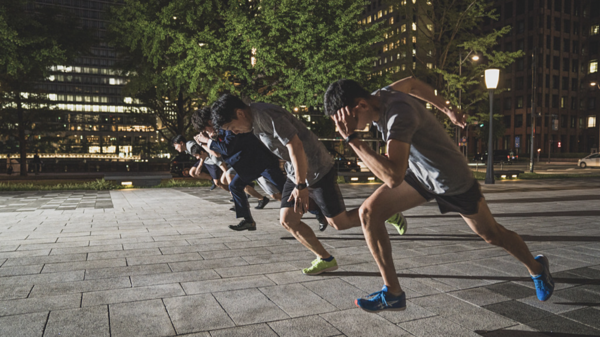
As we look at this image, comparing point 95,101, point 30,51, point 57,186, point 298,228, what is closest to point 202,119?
point 298,228

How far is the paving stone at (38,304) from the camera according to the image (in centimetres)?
320

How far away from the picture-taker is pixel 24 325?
290cm

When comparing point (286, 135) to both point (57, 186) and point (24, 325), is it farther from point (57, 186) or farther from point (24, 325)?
point (57, 186)

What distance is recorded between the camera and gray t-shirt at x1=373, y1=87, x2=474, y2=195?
2.73m

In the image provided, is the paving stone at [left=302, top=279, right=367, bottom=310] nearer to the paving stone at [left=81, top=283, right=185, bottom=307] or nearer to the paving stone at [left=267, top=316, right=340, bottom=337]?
the paving stone at [left=267, top=316, right=340, bottom=337]

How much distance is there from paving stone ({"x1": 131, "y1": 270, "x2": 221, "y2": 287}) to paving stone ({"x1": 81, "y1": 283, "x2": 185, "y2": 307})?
0.15m

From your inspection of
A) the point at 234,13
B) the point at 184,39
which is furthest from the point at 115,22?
the point at 234,13

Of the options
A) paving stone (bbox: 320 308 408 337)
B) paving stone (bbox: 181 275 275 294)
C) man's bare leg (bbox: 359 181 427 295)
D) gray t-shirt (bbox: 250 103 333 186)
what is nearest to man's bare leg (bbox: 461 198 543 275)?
man's bare leg (bbox: 359 181 427 295)

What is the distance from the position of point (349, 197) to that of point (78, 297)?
907cm

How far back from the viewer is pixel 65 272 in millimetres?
4293

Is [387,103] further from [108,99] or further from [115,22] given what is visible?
[108,99]

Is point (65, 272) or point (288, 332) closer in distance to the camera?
point (288, 332)

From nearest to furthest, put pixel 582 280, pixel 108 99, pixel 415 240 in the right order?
1. pixel 582 280
2. pixel 415 240
3. pixel 108 99

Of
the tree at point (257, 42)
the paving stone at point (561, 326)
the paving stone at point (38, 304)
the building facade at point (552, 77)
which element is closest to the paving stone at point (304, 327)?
the paving stone at point (561, 326)
